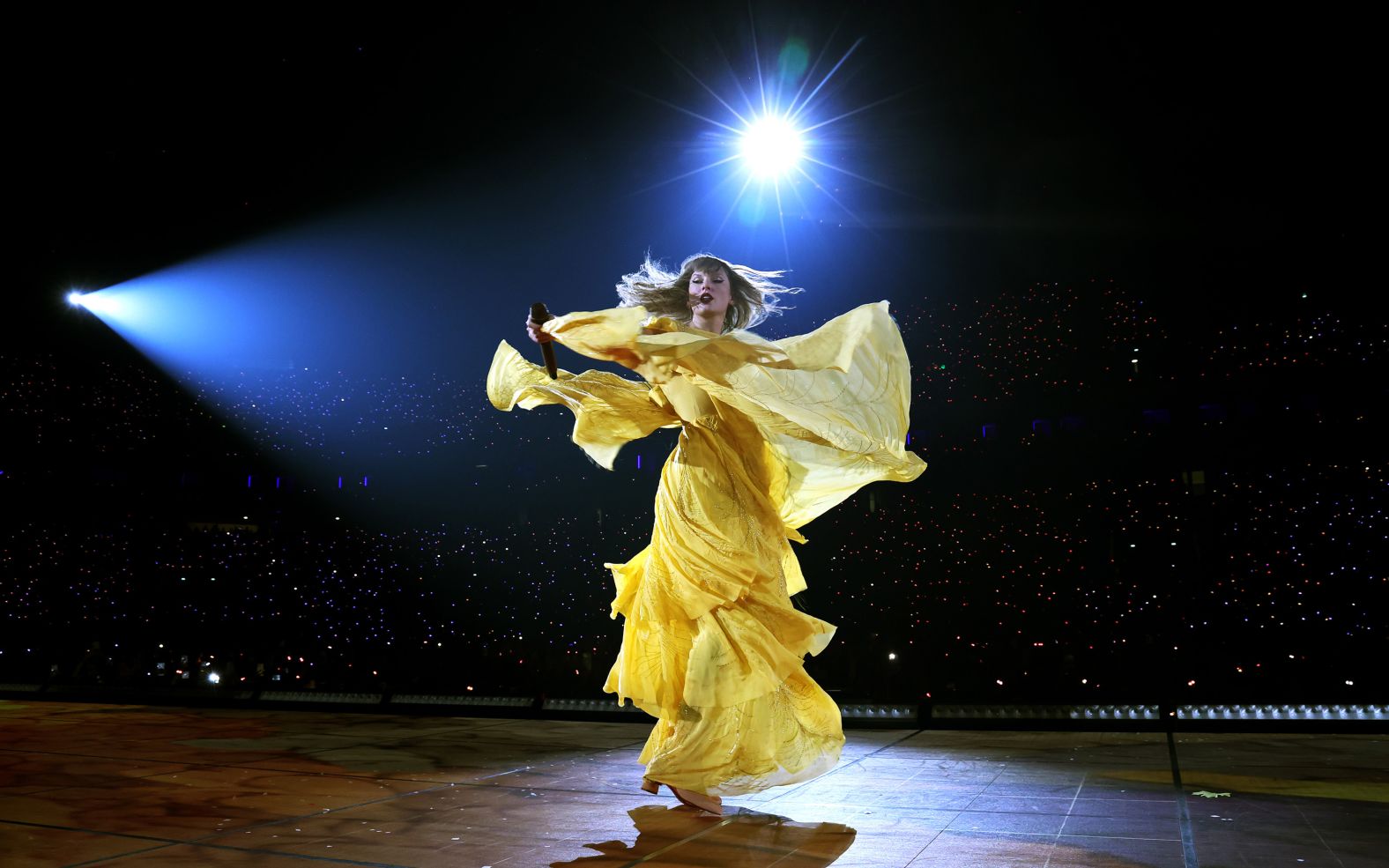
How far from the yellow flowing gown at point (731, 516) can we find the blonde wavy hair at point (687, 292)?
1.36 ft

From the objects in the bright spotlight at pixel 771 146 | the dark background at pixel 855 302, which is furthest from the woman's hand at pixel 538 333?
the bright spotlight at pixel 771 146

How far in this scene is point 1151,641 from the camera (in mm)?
5230

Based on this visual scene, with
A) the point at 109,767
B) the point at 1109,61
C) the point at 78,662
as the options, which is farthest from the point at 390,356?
the point at 1109,61

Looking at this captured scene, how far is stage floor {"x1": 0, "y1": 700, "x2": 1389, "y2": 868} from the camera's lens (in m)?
2.23

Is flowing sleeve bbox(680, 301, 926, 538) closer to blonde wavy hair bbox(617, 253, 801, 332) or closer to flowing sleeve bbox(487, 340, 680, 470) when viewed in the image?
flowing sleeve bbox(487, 340, 680, 470)

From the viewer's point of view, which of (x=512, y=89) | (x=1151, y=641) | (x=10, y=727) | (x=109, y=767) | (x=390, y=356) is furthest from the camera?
(x=390, y=356)

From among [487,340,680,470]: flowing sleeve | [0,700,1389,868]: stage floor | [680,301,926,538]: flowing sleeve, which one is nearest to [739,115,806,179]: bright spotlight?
[487,340,680,470]: flowing sleeve

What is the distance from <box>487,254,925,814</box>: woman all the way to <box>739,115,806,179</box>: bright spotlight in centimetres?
271

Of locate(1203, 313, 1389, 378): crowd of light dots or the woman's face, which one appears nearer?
the woman's face

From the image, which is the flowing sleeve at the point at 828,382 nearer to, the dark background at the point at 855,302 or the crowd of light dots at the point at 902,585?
the crowd of light dots at the point at 902,585

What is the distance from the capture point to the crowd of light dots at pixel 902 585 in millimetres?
5062

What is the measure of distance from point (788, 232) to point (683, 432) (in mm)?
3325

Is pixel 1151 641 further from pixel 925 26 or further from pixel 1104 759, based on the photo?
pixel 925 26

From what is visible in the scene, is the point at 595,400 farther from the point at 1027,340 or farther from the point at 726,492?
the point at 1027,340
